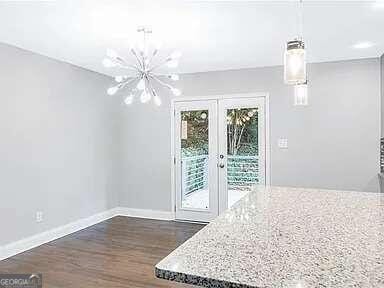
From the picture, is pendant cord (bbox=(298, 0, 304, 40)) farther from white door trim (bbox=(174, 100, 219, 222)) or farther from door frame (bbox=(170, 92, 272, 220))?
white door trim (bbox=(174, 100, 219, 222))

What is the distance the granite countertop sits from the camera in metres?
0.87

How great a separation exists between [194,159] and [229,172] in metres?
0.64

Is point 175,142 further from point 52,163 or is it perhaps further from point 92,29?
point 92,29

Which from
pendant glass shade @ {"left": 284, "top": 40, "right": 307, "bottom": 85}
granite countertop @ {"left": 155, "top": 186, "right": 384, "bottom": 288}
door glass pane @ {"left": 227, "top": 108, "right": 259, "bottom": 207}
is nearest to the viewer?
granite countertop @ {"left": 155, "top": 186, "right": 384, "bottom": 288}

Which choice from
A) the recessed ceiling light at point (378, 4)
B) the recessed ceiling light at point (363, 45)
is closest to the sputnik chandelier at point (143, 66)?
the recessed ceiling light at point (378, 4)

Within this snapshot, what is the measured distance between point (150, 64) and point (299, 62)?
3.01 m

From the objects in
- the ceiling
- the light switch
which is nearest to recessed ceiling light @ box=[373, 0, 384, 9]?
the ceiling

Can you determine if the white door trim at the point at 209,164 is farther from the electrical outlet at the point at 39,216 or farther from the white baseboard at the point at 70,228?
the electrical outlet at the point at 39,216

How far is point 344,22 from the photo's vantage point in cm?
281

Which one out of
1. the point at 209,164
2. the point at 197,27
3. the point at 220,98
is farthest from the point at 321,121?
the point at 197,27

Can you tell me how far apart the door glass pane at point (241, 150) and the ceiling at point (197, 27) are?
3.33ft

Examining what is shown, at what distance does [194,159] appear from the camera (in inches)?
198

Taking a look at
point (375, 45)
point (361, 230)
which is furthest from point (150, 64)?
point (361, 230)

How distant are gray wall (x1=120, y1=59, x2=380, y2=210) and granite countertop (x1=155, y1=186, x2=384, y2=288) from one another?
2.67m
